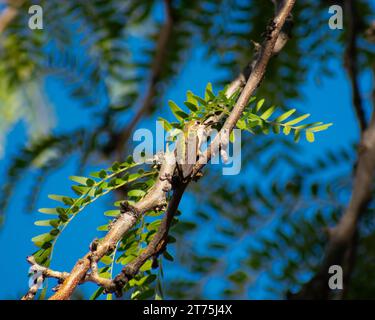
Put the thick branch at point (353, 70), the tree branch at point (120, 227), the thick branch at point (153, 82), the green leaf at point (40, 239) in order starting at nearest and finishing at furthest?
1. the tree branch at point (120, 227)
2. the green leaf at point (40, 239)
3. the thick branch at point (353, 70)
4. the thick branch at point (153, 82)

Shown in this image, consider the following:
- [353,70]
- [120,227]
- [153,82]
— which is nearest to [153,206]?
[120,227]

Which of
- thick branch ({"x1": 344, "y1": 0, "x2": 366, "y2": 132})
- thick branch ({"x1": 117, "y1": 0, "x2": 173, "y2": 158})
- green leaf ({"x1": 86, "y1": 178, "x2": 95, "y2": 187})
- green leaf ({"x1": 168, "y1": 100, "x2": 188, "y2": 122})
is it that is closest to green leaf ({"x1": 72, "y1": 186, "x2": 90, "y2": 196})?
green leaf ({"x1": 86, "y1": 178, "x2": 95, "y2": 187})

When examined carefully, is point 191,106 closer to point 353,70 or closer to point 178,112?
point 178,112

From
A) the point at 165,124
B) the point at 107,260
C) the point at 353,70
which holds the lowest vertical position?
the point at 107,260

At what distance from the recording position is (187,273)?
113cm

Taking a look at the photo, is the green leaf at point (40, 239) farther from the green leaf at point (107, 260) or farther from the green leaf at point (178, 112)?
the green leaf at point (178, 112)

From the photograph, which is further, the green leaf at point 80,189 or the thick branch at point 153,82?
the thick branch at point 153,82

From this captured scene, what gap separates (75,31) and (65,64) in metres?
0.07

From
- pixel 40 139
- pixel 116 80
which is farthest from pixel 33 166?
pixel 116 80

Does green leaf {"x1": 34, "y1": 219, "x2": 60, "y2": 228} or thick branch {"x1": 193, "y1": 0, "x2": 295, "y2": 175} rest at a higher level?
thick branch {"x1": 193, "y1": 0, "x2": 295, "y2": 175}

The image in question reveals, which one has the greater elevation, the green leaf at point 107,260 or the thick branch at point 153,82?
the thick branch at point 153,82

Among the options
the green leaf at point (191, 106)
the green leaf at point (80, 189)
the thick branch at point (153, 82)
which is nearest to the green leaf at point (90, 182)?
the green leaf at point (80, 189)

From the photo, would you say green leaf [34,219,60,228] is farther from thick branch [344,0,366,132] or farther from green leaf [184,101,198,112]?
thick branch [344,0,366,132]
